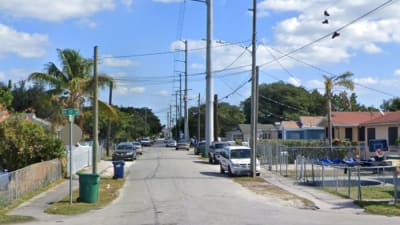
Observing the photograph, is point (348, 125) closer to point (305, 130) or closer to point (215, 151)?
point (305, 130)

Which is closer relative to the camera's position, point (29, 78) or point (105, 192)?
point (105, 192)

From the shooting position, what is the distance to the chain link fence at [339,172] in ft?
72.4

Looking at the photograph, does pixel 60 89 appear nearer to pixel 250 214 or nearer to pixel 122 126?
pixel 250 214

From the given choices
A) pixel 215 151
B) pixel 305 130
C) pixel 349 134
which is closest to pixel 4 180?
pixel 215 151

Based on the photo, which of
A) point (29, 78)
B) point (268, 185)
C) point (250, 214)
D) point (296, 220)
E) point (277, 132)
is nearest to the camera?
point (296, 220)

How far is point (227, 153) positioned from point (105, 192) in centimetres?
1157

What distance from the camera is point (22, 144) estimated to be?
28.4 metres

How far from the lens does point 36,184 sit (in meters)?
24.5

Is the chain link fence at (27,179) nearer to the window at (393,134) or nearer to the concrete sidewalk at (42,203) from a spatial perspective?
the concrete sidewalk at (42,203)

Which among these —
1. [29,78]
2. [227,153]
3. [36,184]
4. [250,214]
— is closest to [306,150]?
[227,153]

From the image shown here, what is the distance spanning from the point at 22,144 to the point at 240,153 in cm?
1212

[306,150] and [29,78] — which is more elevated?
[29,78]

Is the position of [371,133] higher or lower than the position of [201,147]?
higher

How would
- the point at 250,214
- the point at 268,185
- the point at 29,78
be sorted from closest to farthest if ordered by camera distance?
1. the point at 250,214
2. the point at 268,185
3. the point at 29,78
